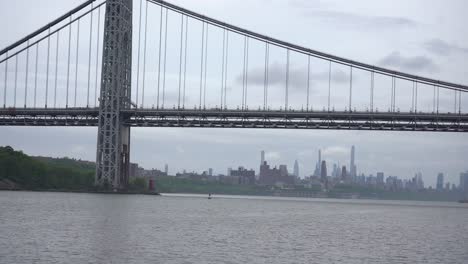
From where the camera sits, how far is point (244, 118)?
275 ft

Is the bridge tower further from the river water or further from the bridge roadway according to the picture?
the river water

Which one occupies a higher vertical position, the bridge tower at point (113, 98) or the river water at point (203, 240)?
the bridge tower at point (113, 98)

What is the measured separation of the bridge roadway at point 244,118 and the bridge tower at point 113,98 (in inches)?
61.4

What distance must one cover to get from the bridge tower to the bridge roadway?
1.56 m

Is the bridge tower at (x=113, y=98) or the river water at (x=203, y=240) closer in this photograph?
the river water at (x=203, y=240)

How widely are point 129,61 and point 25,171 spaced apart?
19.0m

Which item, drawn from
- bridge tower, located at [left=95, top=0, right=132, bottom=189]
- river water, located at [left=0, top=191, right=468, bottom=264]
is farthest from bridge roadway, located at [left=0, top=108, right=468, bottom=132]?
river water, located at [left=0, top=191, right=468, bottom=264]

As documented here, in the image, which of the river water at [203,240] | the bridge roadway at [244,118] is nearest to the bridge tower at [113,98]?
the bridge roadway at [244,118]

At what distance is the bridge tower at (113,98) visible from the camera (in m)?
83.2

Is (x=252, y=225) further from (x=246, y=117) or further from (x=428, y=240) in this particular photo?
(x=246, y=117)

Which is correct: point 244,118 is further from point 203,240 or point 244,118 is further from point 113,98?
point 203,240

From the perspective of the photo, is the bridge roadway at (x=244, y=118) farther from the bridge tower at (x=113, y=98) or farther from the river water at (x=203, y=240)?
the river water at (x=203, y=240)

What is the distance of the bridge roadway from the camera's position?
8025cm

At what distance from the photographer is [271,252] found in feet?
102
